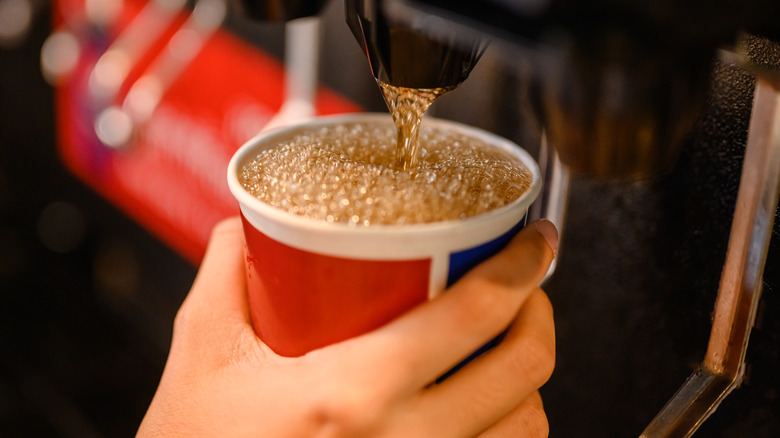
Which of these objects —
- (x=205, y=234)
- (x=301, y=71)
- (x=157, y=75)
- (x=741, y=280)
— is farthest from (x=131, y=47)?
(x=741, y=280)

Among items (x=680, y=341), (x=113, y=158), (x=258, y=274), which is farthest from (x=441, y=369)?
(x=113, y=158)

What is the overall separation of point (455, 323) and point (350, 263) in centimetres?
8

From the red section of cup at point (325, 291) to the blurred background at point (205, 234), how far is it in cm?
15

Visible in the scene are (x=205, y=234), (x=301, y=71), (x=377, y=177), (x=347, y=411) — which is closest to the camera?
(x=347, y=411)

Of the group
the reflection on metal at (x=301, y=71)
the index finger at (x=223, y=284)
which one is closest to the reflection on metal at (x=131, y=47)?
the reflection on metal at (x=301, y=71)

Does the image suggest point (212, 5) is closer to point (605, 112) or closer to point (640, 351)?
point (640, 351)

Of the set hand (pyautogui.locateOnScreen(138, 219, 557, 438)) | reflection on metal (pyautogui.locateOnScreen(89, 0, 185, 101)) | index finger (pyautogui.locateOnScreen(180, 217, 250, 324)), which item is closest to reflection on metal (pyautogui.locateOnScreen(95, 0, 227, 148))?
reflection on metal (pyautogui.locateOnScreen(89, 0, 185, 101))

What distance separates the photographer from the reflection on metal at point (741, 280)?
0.47 m

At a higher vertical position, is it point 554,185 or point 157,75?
point 554,185

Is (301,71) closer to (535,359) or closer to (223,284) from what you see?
(223,284)

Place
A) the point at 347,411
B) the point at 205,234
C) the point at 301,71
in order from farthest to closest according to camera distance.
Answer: the point at 205,234
the point at 301,71
the point at 347,411

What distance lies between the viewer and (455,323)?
0.49 metres

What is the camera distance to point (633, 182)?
0.67 m

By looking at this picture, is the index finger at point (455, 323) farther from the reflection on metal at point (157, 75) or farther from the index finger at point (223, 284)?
the reflection on metal at point (157, 75)
